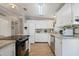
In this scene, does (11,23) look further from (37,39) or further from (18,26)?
(37,39)

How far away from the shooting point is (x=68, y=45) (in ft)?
10.1

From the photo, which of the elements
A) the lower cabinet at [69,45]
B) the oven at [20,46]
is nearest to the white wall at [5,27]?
the oven at [20,46]

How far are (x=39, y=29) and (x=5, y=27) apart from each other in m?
2.81

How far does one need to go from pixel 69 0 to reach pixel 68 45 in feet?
7.69

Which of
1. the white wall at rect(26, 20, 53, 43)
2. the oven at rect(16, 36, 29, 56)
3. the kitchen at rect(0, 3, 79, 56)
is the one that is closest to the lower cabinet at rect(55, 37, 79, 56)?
the kitchen at rect(0, 3, 79, 56)

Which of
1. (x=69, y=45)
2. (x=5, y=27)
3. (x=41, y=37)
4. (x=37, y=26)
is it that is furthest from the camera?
(x=41, y=37)

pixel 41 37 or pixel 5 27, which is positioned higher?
pixel 5 27

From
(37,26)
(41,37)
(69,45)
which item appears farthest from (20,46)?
(41,37)

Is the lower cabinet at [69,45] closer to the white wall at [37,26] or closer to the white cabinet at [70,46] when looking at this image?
the white cabinet at [70,46]

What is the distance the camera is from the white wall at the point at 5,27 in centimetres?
441

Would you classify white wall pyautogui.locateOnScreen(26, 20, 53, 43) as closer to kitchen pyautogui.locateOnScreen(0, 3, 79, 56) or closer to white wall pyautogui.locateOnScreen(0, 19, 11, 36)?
kitchen pyautogui.locateOnScreen(0, 3, 79, 56)

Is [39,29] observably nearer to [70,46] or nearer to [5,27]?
[5,27]

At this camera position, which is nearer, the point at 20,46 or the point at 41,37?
the point at 20,46

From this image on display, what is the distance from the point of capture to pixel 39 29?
7.18m
